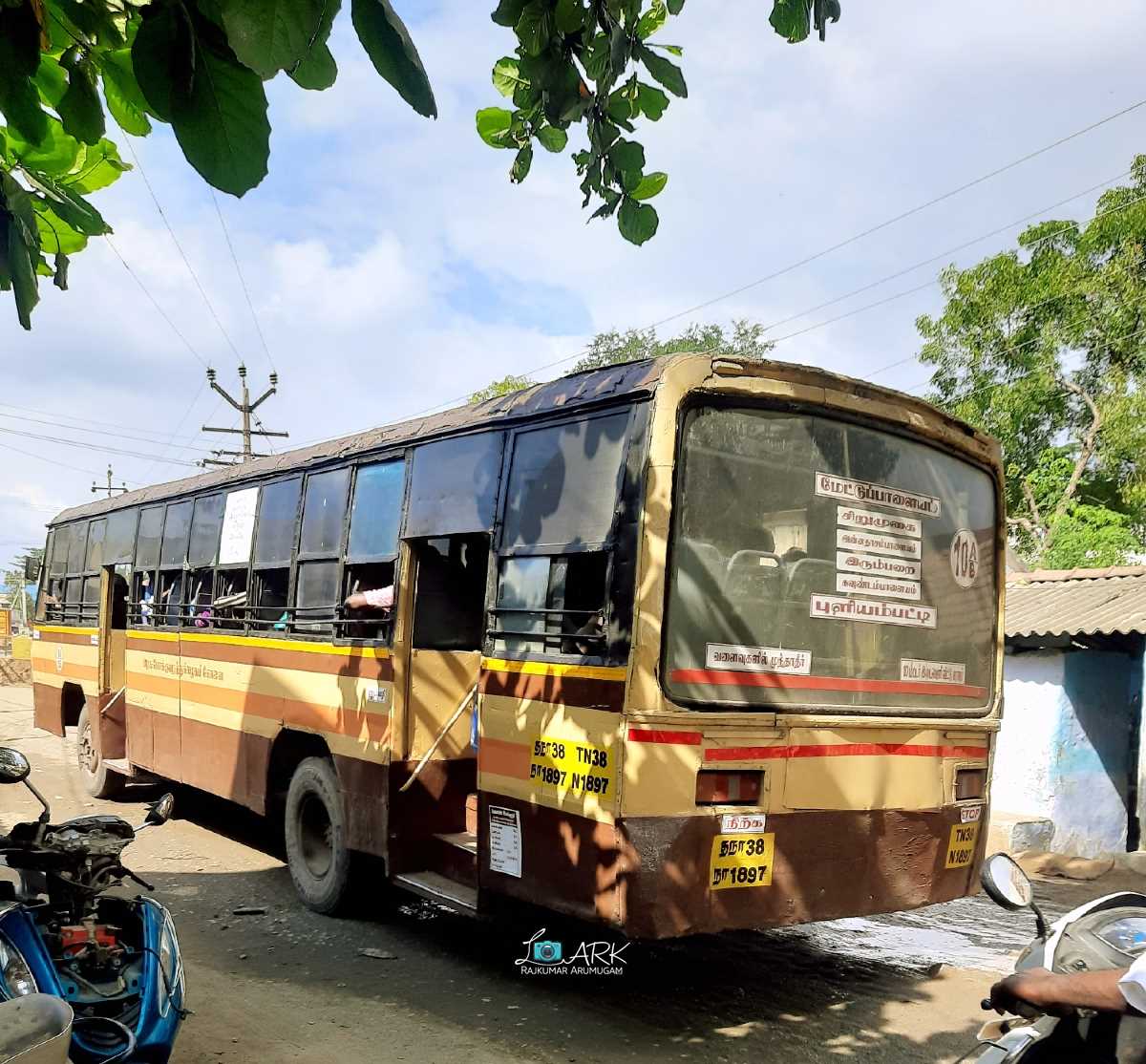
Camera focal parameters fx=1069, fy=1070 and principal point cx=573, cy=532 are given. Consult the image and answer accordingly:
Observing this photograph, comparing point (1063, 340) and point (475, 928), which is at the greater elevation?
point (1063, 340)

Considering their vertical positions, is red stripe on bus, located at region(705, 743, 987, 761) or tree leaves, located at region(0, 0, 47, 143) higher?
tree leaves, located at region(0, 0, 47, 143)

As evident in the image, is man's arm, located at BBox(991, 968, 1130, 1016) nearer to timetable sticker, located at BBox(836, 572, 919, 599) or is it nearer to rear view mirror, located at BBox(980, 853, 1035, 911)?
rear view mirror, located at BBox(980, 853, 1035, 911)

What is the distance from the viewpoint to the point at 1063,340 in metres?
19.8

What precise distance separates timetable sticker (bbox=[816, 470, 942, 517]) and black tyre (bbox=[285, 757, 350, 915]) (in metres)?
3.53

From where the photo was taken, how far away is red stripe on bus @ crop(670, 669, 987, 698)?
452 centimetres

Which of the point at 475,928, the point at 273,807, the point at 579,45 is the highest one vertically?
the point at 579,45

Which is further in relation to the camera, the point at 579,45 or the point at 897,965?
the point at 897,965

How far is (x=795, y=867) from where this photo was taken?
15.3ft

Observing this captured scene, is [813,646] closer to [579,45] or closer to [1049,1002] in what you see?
[1049,1002]

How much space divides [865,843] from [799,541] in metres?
1.43

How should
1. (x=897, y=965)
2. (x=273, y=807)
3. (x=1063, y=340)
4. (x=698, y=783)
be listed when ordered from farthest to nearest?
1. (x=1063, y=340)
2. (x=273, y=807)
3. (x=897, y=965)
4. (x=698, y=783)

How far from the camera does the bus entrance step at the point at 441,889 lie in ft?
17.3

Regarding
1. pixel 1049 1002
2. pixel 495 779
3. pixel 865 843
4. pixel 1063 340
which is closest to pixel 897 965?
pixel 865 843

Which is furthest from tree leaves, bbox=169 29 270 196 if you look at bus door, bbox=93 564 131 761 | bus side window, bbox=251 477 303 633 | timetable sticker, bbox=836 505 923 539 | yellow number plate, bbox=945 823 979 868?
bus door, bbox=93 564 131 761
